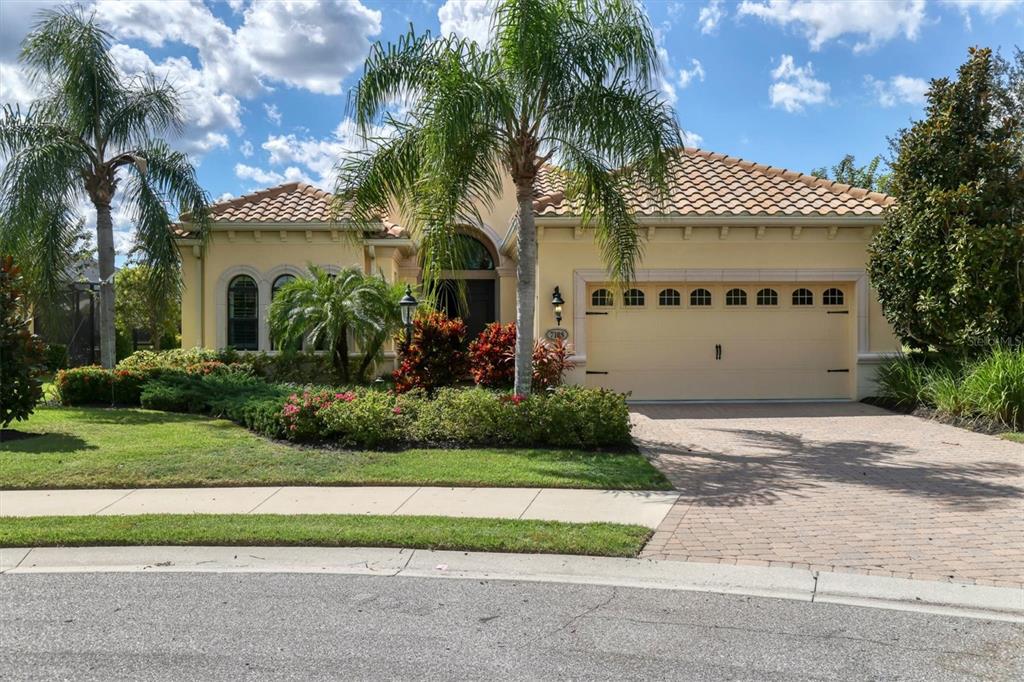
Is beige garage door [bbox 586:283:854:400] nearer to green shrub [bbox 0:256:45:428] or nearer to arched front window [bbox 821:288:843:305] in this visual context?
arched front window [bbox 821:288:843:305]

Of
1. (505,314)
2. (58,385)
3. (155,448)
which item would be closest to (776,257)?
(505,314)

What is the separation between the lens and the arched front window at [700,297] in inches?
581

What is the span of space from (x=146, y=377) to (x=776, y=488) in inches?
463

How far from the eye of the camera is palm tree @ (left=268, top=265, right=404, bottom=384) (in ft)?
47.1

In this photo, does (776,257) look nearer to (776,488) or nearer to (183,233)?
(776,488)

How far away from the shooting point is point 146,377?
559 inches

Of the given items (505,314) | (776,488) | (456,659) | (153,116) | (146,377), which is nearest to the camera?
(456,659)

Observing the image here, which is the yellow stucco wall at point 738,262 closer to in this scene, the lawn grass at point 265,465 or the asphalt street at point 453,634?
the lawn grass at point 265,465

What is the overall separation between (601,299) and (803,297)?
409 cm

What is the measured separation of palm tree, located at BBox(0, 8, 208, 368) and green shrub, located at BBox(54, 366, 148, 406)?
0.90m

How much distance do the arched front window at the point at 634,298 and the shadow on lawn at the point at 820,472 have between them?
4814 millimetres

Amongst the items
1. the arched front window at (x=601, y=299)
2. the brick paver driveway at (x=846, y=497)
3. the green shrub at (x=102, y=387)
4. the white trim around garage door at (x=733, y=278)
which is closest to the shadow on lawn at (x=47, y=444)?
the green shrub at (x=102, y=387)

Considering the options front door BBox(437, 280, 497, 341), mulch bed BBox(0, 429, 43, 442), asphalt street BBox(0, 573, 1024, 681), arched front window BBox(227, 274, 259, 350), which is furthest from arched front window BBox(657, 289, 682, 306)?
mulch bed BBox(0, 429, 43, 442)

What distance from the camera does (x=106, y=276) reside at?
49.2 feet
